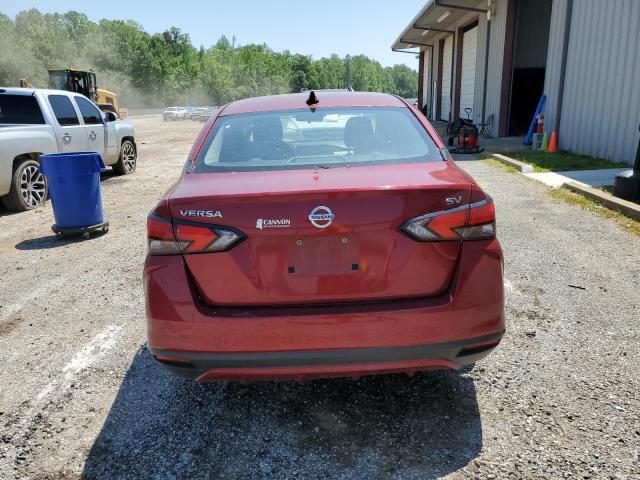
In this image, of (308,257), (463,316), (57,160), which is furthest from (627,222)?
(57,160)

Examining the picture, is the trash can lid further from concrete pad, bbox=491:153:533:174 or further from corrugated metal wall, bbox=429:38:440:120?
corrugated metal wall, bbox=429:38:440:120

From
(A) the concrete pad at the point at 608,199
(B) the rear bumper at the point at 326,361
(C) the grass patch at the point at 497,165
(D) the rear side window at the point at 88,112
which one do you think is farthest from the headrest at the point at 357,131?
(C) the grass patch at the point at 497,165

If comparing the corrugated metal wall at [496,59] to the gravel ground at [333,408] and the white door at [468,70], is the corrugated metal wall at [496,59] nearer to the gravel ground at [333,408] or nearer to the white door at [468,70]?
the white door at [468,70]

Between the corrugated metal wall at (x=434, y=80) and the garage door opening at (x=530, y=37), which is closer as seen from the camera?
the garage door opening at (x=530, y=37)

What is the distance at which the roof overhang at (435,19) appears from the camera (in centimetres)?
1955

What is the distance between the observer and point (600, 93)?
37.6 ft

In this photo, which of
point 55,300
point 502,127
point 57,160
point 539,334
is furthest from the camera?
point 502,127

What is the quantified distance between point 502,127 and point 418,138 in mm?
16874

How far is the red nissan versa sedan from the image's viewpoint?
2.33 m

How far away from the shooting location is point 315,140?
3.44 meters

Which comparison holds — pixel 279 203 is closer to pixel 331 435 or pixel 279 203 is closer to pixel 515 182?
pixel 331 435

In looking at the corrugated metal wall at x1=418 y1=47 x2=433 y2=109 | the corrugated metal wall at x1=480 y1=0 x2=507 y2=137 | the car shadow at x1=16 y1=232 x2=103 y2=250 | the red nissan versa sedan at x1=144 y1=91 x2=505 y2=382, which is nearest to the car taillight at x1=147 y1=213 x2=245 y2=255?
the red nissan versa sedan at x1=144 y1=91 x2=505 y2=382

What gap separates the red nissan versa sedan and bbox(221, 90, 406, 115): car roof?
1113mm

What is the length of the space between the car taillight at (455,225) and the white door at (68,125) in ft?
27.6
